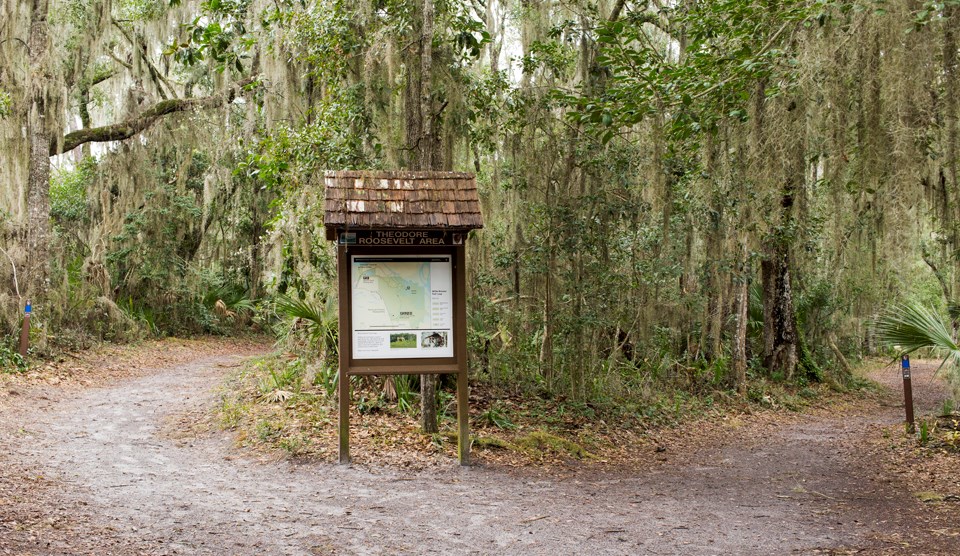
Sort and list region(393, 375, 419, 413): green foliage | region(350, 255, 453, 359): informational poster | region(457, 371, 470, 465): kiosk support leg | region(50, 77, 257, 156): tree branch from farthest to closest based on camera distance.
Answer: region(50, 77, 257, 156): tree branch
region(393, 375, 419, 413): green foliage
region(457, 371, 470, 465): kiosk support leg
region(350, 255, 453, 359): informational poster

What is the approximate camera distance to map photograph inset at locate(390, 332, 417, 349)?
680 cm

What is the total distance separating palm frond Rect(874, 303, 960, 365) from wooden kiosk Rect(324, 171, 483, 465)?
16.5ft

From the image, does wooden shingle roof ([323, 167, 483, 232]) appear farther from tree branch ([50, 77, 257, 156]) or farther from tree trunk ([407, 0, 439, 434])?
tree branch ([50, 77, 257, 156])

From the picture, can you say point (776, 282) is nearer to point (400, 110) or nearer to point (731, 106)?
point (731, 106)

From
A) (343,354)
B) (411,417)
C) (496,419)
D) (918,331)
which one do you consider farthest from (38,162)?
(918,331)

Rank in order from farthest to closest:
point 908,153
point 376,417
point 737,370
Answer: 1. point 737,370
2. point 376,417
3. point 908,153

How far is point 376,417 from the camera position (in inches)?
324

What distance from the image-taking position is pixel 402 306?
686 cm

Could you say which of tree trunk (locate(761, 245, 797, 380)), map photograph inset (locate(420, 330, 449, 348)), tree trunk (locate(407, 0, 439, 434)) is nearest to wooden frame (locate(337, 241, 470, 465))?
map photograph inset (locate(420, 330, 449, 348))

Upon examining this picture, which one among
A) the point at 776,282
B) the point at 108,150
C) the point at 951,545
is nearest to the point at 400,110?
the point at 951,545

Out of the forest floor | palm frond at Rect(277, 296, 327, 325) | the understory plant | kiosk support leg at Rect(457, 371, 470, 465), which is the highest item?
palm frond at Rect(277, 296, 327, 325)

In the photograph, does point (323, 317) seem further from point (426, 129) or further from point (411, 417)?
point (426, 129)

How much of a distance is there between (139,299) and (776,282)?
47.1 feet

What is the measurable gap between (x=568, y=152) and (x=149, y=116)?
1082 cm
